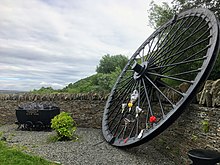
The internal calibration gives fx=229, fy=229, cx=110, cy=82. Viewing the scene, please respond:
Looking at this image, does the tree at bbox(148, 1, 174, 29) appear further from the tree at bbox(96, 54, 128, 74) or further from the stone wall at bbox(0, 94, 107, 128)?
the tree at bbox(96, 54, 128, 74)

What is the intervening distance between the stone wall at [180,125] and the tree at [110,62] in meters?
4.97

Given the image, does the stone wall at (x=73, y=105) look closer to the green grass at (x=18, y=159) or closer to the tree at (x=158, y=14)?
the tree at (x=158, y=14)

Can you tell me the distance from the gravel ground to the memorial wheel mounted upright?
0.30 metres

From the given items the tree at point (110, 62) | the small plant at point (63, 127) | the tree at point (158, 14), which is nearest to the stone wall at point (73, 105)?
the small plant at point (63, 127)

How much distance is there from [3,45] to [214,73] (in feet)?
27.8

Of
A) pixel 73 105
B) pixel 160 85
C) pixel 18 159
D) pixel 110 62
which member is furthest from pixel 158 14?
pixel 18 159

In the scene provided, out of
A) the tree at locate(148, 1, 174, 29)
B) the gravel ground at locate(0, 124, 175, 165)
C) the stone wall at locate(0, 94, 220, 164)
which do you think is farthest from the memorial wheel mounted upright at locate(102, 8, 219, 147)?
the tree at locate(148, 1, 174, 29)

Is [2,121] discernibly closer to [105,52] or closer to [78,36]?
[78,36]

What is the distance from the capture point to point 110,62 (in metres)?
13.8

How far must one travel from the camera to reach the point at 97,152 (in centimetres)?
543

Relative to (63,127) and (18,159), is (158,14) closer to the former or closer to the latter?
(63,127)

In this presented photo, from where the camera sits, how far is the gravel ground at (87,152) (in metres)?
4.88

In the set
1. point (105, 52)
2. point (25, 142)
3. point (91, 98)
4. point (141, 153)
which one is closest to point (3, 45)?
point (91, 98)

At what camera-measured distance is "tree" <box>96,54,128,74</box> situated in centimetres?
1339
